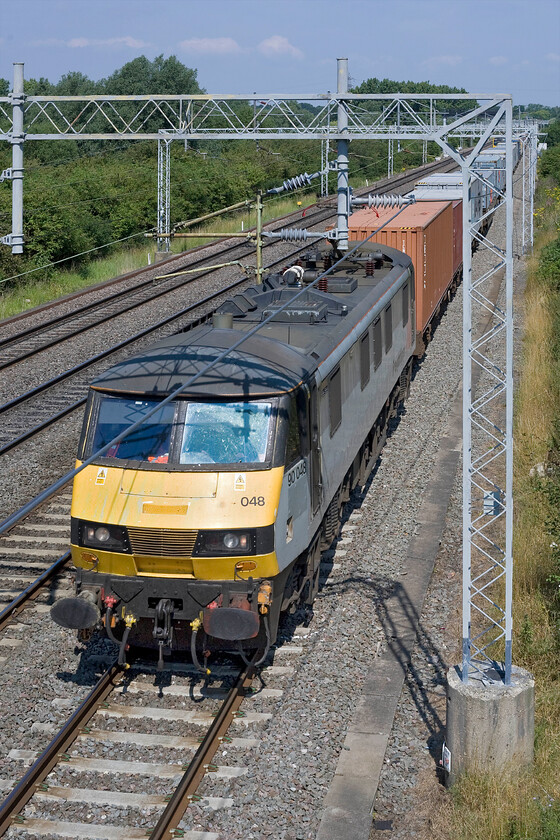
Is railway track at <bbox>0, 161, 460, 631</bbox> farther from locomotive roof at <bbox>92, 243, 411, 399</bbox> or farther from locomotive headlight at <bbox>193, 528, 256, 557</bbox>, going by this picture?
locomotive headlight at <bbox>193, 528, 256, 557</bbox>

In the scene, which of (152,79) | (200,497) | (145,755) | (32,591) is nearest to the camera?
(145,755)

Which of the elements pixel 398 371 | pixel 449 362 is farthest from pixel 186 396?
pixel 449 362

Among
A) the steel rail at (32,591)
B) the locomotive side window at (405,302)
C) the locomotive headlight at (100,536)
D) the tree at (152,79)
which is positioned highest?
the tree at (152,79)

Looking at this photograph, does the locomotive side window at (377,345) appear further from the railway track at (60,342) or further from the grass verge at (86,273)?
the grass verge at (86,273)

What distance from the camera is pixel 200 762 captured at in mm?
7824

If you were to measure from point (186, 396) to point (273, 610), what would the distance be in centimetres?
203

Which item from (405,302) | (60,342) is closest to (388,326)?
(405,302)

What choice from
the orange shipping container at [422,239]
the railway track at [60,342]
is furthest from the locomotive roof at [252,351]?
the orange shipping container at [422,239]

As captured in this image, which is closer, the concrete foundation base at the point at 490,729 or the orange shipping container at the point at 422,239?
the concrete foundation base at the point at 490,729

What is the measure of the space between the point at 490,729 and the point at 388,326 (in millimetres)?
8518

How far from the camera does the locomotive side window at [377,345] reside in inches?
544

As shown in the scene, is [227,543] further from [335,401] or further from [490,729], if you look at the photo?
[335,401]

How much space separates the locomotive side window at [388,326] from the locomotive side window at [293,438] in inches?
230

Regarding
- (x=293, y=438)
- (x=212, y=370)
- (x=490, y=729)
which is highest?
(x=212, y=370)
